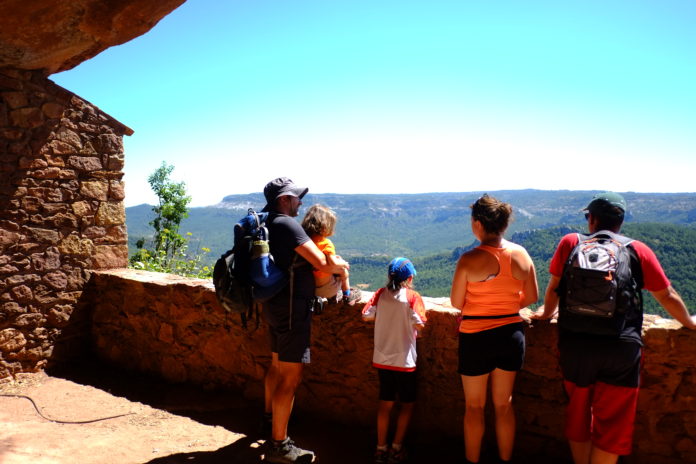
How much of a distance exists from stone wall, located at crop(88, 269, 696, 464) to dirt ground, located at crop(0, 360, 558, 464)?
144mm

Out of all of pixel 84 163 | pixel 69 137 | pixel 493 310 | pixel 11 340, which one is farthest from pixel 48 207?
pixel 493 310

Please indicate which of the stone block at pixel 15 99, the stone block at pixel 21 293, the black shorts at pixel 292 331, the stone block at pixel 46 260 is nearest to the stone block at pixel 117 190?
the stone block at pixel 46 260

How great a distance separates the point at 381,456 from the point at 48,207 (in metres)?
3.34

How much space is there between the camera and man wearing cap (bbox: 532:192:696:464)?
7.07 ft

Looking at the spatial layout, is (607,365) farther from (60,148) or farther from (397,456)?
(60,148)

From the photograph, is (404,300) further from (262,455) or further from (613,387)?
(262,455)

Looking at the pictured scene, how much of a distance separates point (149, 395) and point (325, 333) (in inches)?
64.2

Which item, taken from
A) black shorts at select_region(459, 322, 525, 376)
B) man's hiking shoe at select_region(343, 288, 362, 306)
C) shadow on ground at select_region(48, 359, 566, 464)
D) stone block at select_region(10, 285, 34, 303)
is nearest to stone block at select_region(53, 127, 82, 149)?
stone block at select_region(10, 285, 34, 303)

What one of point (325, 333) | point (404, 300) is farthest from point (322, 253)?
point (325, 333)

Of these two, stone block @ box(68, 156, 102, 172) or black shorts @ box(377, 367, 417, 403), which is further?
stone block @ box(68, 156, 102, 172)

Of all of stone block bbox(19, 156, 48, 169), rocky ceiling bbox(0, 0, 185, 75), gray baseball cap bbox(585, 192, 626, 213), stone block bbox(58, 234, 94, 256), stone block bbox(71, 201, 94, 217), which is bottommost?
stone block bbox(58, 234, 94, 256)

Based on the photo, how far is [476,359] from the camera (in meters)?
2.44

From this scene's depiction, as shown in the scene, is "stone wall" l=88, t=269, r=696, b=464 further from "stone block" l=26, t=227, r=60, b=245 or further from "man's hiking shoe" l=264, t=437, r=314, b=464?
"man's hiking shoe" l=264, t=437, r=314, b=464

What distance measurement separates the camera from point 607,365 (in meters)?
2.16
